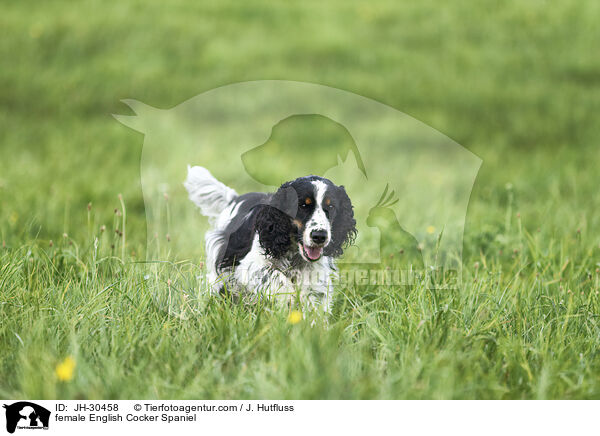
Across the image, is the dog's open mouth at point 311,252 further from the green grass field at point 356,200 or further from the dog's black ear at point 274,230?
the green grass field at point 356,200

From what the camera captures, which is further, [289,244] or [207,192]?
[207,192]

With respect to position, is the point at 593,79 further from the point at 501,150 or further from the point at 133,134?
the point at 133,134

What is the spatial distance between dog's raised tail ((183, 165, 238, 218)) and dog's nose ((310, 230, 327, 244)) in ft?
4.38

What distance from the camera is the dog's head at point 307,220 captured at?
2.81m

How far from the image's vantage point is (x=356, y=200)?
3.43m

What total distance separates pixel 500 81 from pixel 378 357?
6.57 meters

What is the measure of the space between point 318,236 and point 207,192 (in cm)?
150

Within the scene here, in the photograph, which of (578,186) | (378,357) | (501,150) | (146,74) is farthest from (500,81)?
(378,357)

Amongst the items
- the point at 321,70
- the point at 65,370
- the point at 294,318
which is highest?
the point at 321,70

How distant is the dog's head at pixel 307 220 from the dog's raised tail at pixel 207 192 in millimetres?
854
